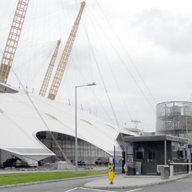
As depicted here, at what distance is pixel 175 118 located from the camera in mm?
59594

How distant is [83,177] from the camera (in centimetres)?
2841

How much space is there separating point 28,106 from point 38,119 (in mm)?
5143

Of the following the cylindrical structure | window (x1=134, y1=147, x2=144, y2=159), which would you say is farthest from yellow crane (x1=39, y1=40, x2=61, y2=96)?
window (x1=134, y1=147, x2=144, y2=159)

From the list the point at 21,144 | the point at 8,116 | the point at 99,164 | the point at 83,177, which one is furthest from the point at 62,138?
the point at 83,177

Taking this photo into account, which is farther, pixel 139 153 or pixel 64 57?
pixel 64 57

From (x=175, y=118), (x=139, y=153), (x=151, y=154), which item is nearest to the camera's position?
(x=151, y=154)

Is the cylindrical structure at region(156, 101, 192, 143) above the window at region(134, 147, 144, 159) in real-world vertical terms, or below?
above

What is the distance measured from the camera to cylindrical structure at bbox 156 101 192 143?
5947 cm

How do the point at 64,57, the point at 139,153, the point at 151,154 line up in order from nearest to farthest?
the point at 151,154 < the point at 139,153 < the point at 64,57

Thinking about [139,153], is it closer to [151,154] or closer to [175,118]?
[151,154]

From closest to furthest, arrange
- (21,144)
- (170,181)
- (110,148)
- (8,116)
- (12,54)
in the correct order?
(170,181) → (21,144) → (8,116) → (110,148) → (12,54)

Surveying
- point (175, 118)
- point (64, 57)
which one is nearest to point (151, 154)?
point (175, 118)

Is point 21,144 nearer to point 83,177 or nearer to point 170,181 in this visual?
point 83,177

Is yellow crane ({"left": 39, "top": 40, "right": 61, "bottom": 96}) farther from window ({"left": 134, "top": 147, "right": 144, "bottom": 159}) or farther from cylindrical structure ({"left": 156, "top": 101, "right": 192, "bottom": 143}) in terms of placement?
window ({"left": 134, "top": 147, "right": 144, "bottom": 159})
